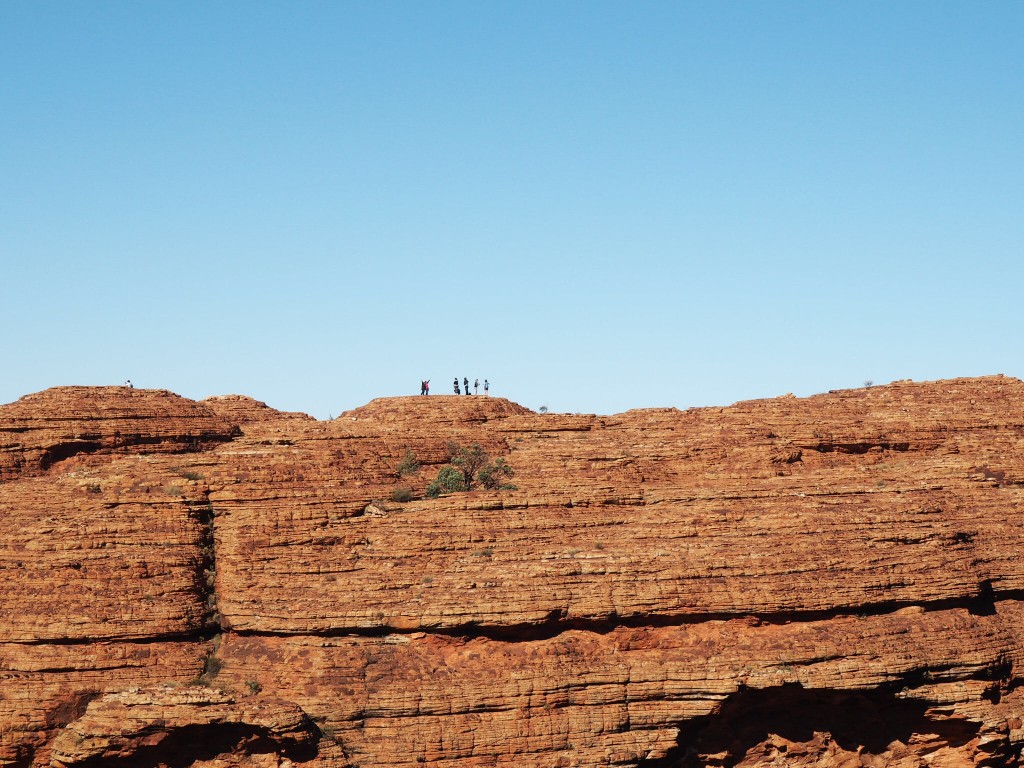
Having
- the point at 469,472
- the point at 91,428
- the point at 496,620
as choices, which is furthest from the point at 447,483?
the point at 91,428

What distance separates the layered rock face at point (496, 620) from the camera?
40.7 meters

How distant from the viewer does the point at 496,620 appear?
41.9m

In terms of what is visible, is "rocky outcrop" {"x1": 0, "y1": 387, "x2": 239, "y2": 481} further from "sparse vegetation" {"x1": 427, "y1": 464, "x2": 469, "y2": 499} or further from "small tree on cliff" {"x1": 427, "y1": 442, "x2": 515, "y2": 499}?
"sparse vegetation" {"x1": 427, "y1": 464, "x2": 469, "y2": 499}

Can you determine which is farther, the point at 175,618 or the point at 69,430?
the point at 69,430

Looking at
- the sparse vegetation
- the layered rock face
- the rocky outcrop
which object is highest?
the rocky outcrop

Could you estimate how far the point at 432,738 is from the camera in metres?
40.4

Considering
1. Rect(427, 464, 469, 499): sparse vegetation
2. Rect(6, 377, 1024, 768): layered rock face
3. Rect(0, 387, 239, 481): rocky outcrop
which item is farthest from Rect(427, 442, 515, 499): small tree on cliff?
Rect(0, 387, 239, 481): rocky outcrop

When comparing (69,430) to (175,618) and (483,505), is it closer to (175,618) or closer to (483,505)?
(175,618)

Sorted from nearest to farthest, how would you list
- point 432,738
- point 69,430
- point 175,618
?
point 432,738 → point 175,618 → point 69,430

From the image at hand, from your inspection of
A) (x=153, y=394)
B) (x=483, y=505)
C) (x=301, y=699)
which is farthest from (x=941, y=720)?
(x=153, y=394)

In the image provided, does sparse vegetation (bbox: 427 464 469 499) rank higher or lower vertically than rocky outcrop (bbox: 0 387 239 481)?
lower

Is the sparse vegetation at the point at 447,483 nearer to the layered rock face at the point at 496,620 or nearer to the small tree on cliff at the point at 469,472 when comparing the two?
the small tree on cliff at the point at 469,472

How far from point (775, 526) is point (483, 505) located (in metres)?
8.19

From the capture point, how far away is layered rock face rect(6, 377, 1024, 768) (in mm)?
40688
